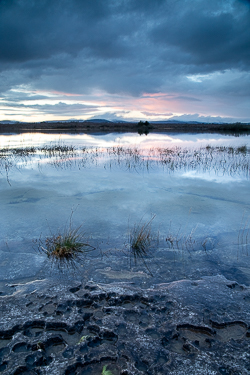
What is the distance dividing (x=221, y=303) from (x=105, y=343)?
1420 mm

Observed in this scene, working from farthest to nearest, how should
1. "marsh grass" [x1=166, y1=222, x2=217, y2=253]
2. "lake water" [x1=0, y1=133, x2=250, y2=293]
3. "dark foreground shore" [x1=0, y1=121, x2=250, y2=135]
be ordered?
"dark foreground shore" [x1=0, y1=121, x2=250, y2=135] → "marsh grass" [x1=166, y1=222, x2=217, y2=253] → "lake water" [x1=0, y1=133, x2=250, y2=293]

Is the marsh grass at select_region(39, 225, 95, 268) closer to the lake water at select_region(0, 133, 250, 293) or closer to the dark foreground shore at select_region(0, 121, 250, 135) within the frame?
the lake water at select_region(0, 133, 250, 293)

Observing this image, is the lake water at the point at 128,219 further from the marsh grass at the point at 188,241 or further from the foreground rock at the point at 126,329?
the foreground rock at the point at 126,329

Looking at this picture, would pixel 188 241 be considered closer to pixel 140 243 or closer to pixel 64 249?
pixel 140 243

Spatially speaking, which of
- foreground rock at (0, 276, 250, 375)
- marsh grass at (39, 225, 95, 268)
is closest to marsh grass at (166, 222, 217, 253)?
foreground rock at (0, 276, 250, 375)

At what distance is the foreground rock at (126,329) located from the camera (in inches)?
79.2

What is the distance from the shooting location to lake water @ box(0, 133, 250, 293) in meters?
3.49

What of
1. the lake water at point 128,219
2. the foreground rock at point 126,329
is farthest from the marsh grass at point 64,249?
the foreground rock at point 126,329

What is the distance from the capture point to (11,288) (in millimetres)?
3051

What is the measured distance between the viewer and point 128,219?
17.1 feet

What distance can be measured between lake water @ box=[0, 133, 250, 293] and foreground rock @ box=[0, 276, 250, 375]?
1.13 ft

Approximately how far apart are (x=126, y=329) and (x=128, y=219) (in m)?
2.92

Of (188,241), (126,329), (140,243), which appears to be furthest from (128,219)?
(126,329)

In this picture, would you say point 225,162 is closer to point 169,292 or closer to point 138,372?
point 169,292
